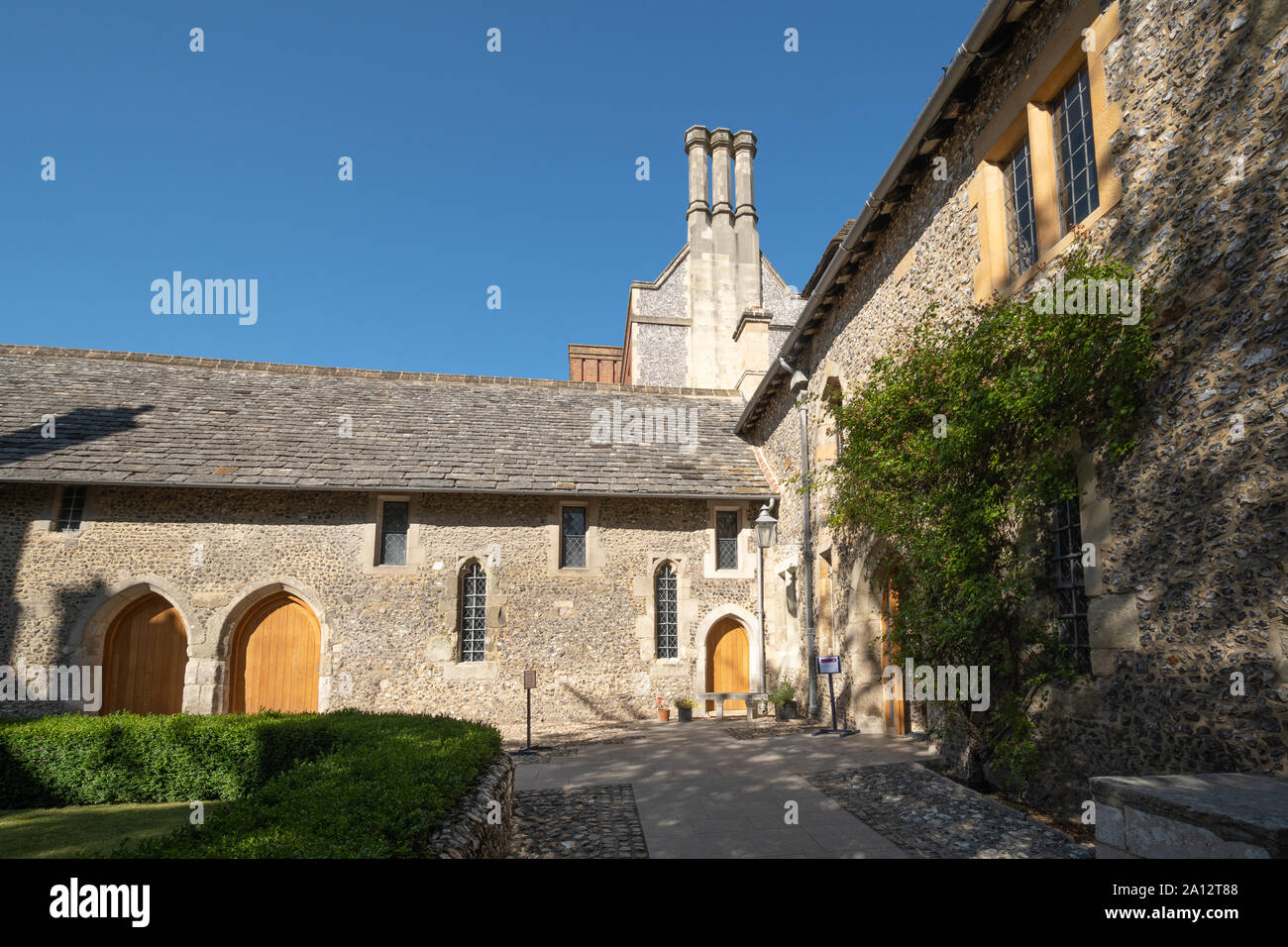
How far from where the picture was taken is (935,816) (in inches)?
210

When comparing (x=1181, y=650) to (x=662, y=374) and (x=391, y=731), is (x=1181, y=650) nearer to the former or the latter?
(x=391, y=731)

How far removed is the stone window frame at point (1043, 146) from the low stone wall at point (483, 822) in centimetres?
565

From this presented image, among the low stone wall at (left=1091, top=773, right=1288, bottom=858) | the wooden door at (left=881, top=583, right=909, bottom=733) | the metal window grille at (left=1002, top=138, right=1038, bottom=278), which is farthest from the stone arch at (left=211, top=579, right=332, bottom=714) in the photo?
the low stone wall at (left=1091, top=773, right=1288, bottom=858)

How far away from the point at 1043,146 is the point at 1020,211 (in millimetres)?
640

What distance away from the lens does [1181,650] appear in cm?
428

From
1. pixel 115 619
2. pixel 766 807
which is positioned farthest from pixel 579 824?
pixel 115 619

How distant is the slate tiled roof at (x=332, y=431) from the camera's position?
12.1 metres

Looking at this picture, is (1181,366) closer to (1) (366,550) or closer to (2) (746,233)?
(1) (366,550)

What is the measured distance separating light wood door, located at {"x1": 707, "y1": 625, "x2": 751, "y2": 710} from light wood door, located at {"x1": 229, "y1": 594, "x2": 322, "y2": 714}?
667 cm

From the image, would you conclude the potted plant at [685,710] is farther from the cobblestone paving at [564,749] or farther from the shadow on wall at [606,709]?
the cobblestone paving at [564,749]

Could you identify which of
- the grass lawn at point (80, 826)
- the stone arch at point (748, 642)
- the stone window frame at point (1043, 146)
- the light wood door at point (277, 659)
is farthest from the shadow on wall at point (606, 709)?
the stone window frame at point (1043, 146)
